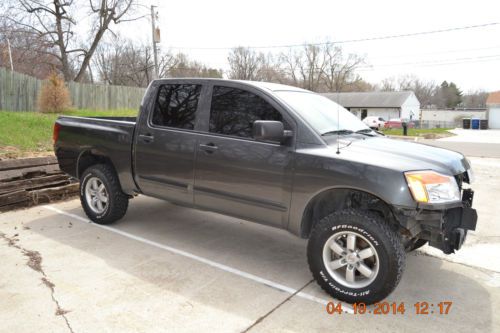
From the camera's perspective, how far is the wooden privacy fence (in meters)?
16.2

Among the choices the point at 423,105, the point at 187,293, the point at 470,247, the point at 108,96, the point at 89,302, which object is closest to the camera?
the point at 89,302

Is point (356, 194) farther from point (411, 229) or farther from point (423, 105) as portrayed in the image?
point (423, 105)

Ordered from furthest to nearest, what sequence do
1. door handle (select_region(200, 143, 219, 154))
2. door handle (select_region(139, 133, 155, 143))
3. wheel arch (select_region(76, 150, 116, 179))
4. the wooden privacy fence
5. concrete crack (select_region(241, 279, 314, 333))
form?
the wooden privacy fence < wheel arch (select_region(76, 150, 116, 179)) < door handle (select_region(139, 133, 155, 143)) < door handle (select_region(200, 143, 219, 154)) < concrete crack (select_region(241, 279, 314, 333))

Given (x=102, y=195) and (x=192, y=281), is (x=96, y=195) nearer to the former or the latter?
(x=102, y=195)

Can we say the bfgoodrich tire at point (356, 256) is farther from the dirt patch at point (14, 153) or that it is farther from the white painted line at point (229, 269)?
the dirt patch at point (14, 153)

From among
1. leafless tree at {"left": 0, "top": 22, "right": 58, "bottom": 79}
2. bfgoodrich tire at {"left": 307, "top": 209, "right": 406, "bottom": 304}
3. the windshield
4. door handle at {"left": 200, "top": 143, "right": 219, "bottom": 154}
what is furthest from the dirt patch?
A: leafless tree at {"left": 0, "top": 22, "right": 58, "bottom": 79}

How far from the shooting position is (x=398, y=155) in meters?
3.39

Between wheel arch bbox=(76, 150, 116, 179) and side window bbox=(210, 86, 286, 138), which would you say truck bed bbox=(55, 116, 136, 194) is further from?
side window bbox=(210, 86, 286, 138)

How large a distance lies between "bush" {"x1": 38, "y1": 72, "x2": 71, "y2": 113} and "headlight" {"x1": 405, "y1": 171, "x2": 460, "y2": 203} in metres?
15.6

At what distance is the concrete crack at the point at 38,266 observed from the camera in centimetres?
310

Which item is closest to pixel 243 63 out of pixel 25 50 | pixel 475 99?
pixel 25 50

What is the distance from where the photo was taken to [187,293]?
3.48m

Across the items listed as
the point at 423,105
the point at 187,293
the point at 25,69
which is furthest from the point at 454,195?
the point at 423,105

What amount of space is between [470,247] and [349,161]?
267 cm
